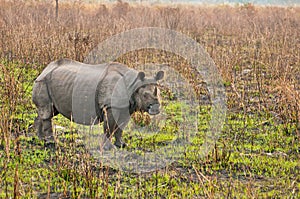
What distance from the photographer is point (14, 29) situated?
12016 millimetres

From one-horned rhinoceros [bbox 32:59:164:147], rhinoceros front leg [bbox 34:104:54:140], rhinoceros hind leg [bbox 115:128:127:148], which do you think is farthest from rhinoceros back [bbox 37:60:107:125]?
rhinoceros hind leg [bbox 115:128:127:148]

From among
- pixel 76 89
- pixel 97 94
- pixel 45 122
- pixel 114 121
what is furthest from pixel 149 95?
pixel 45 122

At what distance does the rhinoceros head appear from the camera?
559 cm

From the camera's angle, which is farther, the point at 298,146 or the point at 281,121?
the point at 281,121

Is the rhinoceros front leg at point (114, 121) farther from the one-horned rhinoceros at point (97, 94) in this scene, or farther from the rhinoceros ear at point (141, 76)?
the rhinoceros ear at point (141, 76)

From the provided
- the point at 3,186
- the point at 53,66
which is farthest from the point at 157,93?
the point at 3,186

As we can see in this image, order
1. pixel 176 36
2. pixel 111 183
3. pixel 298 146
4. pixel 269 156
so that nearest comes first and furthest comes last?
pixel 111 183
pixel 269 156
pixel 298 146
pixel 176 36

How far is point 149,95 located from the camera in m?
5.58

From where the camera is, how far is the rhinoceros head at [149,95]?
18.3 feet

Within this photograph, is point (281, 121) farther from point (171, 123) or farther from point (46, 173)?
point (46, 173)

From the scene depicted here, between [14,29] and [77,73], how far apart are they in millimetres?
6715

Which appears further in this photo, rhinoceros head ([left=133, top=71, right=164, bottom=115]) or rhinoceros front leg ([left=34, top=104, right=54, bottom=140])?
rhinoceros front leg ([left=34, top=104, right=54, bottom=140])

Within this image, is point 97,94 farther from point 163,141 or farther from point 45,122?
point 163,141

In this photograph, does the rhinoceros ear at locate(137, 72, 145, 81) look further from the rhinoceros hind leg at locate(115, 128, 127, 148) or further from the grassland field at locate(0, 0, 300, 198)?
the grassland field at locate(0, 0, 300, 198)
